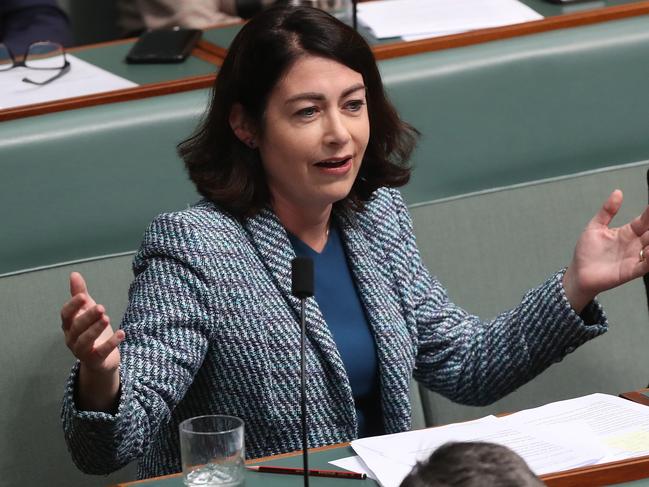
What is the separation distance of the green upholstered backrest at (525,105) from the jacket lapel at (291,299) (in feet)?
1.58

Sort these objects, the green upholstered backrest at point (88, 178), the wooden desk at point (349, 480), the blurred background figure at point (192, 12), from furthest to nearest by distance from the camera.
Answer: the blurred background figure at point (192, 12), the green upholstered backrest at point (88, 178), the wooden desk at point (349, 480)

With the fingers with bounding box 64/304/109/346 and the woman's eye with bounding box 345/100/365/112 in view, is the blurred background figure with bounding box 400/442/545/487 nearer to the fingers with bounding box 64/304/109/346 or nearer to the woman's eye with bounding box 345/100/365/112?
the fingers with bounding box 64/304/109/346

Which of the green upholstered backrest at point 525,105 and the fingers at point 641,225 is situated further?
the green upholstered backrest at point 525,105

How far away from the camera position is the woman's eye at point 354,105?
1.67 meters

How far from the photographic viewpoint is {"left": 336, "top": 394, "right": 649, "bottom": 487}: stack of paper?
133cm

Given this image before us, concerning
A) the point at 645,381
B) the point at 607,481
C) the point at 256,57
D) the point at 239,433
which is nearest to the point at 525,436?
the point at 607,481

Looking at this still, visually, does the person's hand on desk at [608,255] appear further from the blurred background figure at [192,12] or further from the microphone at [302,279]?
the blurred background figure at [192,12]

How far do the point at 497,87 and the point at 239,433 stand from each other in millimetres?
1043

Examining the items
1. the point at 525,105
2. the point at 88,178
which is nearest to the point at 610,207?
the point at 525,105

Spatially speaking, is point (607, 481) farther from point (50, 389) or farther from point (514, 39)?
point (514, 39)

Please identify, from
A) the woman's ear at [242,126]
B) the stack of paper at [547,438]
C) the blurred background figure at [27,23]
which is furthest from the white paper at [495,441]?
the blurred background figure at [27,23]

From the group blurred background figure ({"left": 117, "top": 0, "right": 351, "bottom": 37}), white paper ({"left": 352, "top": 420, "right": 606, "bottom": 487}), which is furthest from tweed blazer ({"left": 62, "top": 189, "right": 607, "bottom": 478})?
blurred background figure ({"left": 117, "top": 0, "right": 351, "bottom": 37})

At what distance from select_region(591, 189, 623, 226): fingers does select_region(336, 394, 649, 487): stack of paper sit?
0.25 m

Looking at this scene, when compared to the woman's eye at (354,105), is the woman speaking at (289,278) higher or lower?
lower
